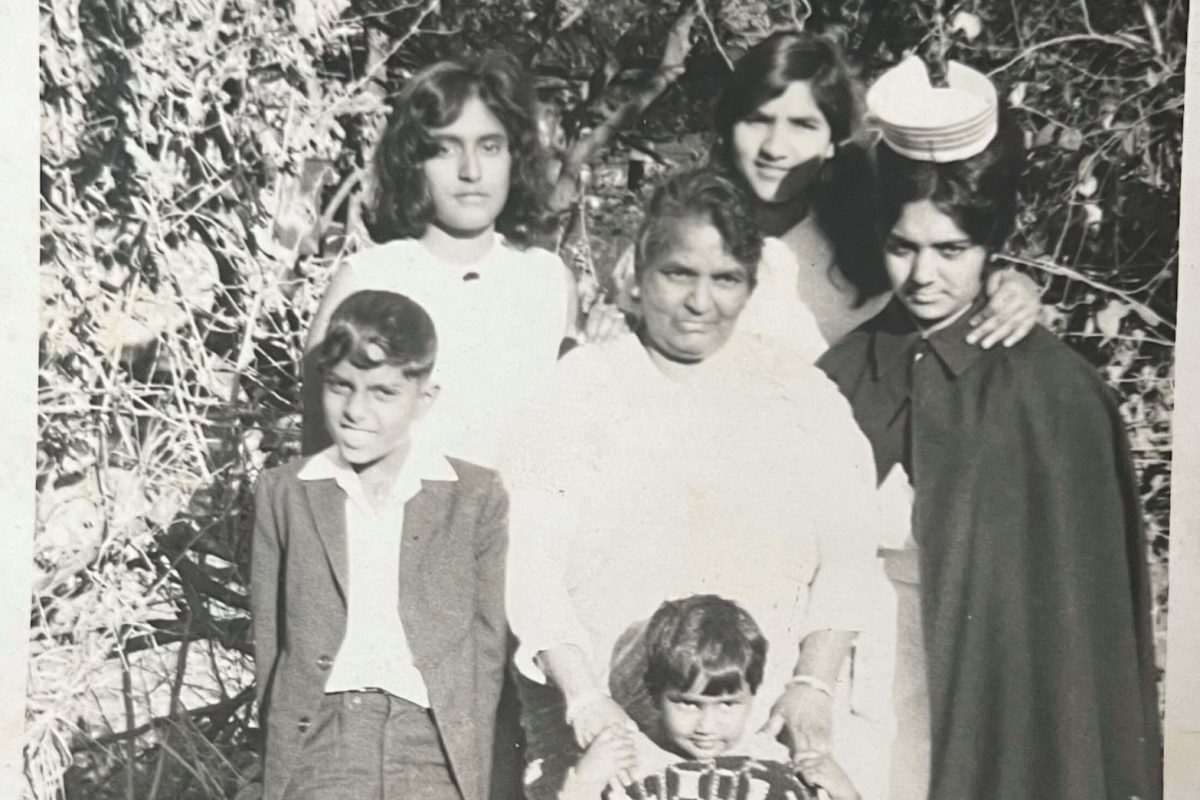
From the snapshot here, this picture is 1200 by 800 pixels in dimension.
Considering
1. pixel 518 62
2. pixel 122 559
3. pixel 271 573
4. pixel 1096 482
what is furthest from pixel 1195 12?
pixel 122 559

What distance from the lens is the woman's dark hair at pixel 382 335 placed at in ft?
9.79

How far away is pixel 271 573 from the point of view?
2.99 m

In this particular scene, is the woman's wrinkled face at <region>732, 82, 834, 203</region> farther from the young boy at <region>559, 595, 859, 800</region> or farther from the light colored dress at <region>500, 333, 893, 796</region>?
the young boy at <region>559, 595, 859, 800</region>

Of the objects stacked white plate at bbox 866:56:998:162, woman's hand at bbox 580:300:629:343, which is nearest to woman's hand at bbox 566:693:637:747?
woman's hand at bbox 580:300:629:343

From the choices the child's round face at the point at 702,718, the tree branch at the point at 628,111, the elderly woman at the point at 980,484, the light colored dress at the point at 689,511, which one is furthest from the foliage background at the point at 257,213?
the child's round face at the point at 702,718

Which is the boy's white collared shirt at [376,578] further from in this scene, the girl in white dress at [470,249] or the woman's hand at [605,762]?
the woman's hand at [605,762]

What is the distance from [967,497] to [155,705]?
1.80m

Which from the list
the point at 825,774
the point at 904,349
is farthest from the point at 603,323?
the point at 825,774

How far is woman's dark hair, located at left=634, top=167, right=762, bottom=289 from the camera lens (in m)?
2.98

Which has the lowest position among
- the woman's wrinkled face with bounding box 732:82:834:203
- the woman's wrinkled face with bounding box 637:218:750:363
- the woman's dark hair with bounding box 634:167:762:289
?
the woman's wrinkled face with bounding box 637:218:750:363

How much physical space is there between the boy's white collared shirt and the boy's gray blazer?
15mm

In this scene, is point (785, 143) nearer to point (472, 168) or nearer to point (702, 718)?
point (472, 168)

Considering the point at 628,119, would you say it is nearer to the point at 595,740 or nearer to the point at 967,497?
the point at 967,497

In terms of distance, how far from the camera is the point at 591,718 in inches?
117
